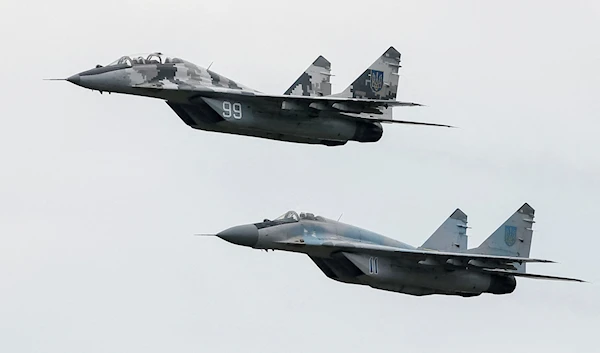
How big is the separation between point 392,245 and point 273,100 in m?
5.83

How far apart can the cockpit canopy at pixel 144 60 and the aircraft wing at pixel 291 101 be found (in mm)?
798

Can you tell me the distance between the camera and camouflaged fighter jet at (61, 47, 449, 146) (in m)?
52.1

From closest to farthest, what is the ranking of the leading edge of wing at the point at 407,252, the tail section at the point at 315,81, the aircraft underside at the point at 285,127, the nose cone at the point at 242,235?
the nose cone at the point at 242,235 < the leading edge of wing at the point at 407,252 < the aircraft underside at the point at 285,127 < the tail section at the point at 315,81

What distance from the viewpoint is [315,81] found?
5616 centimetres

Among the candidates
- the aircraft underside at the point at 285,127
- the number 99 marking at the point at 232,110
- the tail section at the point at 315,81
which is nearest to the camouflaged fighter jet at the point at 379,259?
the aircraft underside at the point at 285,127

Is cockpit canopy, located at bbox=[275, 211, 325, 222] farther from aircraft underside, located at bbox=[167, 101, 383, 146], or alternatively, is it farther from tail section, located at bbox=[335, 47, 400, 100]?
tail section, located at bbox=[335, 47, 400, 100]

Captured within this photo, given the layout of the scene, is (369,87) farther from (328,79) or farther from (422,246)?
(422,246)

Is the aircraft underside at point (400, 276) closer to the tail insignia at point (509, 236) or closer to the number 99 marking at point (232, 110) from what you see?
the tail insignia at point (509, 236)

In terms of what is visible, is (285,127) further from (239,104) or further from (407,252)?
(407,252)

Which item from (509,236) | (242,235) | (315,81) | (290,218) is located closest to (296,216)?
(290,218)

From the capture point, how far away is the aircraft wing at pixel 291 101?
52.7 m

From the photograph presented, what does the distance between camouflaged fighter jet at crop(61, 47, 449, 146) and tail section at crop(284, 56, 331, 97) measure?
0.04 m

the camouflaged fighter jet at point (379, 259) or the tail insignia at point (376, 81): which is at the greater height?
the tail insignia at point (376, 81)

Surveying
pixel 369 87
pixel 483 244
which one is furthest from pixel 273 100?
pixel 483 244
